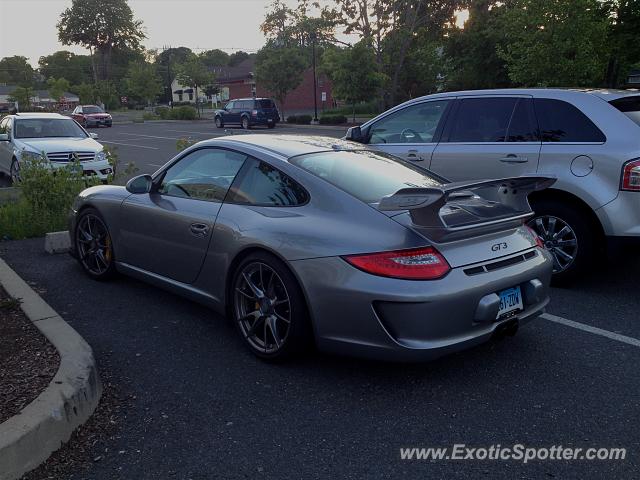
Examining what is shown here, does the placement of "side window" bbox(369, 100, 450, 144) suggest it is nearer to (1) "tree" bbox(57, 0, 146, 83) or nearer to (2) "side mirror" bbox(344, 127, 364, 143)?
(2) "side mirror" bbox(344, 127, 364, 143)

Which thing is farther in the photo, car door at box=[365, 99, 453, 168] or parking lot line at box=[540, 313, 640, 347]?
car door at box=[365, 99, 453, 168]

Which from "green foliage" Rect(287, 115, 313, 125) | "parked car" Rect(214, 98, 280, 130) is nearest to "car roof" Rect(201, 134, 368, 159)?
"parked car" Rect(214, 98, 280, 130)

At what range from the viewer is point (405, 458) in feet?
9.60

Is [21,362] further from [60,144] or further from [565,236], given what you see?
[60,144]

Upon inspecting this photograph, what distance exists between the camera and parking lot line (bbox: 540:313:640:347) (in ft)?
14.1

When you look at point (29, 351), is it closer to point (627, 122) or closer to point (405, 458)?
point (405, 458)

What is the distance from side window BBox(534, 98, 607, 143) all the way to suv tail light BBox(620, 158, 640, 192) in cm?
34

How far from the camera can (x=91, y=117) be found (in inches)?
1708

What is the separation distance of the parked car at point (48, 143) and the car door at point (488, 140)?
7.04 metres

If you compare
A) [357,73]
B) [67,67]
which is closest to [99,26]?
[67,67]

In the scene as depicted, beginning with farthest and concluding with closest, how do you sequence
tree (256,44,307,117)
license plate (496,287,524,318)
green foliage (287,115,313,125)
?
tree (256,44,307,117)
green foliage (287,115,313,125)
license plate (496,287,524,318)

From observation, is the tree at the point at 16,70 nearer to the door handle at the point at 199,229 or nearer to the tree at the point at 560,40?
the tree at the point at 560,40

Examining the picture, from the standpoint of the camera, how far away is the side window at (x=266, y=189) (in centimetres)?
395

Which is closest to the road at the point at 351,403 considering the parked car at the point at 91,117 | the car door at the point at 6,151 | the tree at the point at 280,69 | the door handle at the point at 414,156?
the door handle at the point at 414,156
